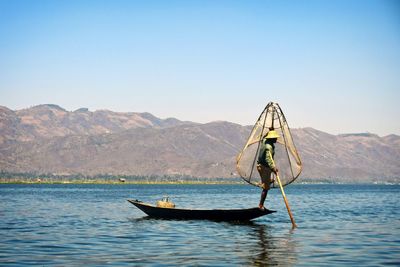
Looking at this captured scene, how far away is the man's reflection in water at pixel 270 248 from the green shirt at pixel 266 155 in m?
4.27

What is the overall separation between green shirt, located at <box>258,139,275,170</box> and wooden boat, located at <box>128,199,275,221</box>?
11.1ft

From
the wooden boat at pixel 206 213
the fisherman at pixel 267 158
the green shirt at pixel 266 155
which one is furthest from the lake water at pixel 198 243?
the green shirt at pixel 266 155

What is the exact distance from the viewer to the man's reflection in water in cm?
2373

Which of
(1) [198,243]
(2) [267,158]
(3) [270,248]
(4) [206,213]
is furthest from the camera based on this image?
(4) [206,213]

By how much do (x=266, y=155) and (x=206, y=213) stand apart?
7.18m

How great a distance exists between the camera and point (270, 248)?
1094 inches

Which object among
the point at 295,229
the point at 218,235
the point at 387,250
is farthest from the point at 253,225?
the point at 387,250

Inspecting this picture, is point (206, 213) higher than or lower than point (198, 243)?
higher

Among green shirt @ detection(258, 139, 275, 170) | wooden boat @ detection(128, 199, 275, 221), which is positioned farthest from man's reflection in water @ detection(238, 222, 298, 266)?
green shirt @ detection(258, 139, 275, 170)

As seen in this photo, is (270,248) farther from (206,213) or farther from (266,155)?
(206,213)

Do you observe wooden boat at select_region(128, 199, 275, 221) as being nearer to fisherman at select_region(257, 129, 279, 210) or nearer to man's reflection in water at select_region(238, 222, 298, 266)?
man's reflection in water at select_region(238, 222, 298, 266)

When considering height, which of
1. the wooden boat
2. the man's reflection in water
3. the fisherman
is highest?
the fisherman

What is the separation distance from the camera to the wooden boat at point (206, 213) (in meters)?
38.8

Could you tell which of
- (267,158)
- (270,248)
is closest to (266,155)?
(267,158)
